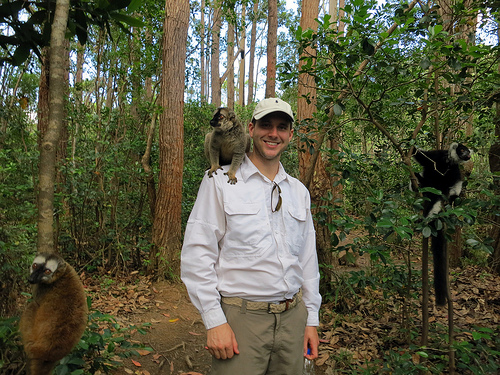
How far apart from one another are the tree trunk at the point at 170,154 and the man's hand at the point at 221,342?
13.9 ft

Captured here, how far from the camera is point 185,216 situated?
24.3ft

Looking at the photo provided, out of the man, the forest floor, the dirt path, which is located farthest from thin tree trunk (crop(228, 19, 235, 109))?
the man

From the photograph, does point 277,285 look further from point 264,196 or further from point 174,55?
point 174,55

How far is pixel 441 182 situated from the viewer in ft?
13.6

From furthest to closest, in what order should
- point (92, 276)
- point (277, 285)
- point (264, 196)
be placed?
point (92, 276)
point (264, 196)
point (277, 285)

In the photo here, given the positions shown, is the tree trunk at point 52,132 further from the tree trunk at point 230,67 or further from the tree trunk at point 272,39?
the tree trunk at point 230,67

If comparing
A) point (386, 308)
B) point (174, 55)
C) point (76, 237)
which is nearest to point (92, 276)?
point (76, 237)

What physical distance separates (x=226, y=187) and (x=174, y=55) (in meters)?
4.69

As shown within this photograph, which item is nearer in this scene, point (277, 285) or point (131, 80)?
point (277, 285)

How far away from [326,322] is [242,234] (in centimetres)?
356

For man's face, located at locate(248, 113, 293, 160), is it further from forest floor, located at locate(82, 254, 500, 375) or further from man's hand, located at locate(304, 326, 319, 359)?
forest floor, located at locate(82, 254, 500, 375)

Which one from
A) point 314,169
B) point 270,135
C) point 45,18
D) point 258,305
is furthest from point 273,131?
point 314,169

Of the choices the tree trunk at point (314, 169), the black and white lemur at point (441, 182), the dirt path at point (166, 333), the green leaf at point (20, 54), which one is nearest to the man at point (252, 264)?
the green leaf at point (20, 54)

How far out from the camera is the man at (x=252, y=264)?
180 centimetres
